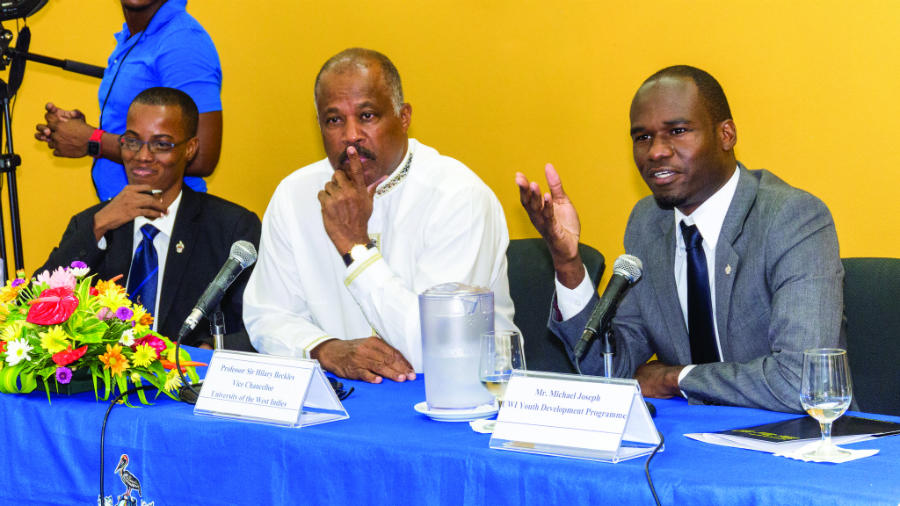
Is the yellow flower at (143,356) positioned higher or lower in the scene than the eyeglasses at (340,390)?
higher

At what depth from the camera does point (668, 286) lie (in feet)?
8.24

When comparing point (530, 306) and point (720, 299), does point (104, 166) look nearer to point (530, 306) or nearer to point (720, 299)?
point (530, 306)

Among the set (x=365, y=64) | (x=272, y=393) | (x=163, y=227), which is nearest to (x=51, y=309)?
(x=272, y=393)

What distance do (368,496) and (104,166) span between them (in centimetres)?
269

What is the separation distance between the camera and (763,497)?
1.33 meters

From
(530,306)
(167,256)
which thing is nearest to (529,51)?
(530,306)

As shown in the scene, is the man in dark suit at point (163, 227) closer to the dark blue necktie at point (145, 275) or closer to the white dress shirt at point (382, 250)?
the dark blue necktie at point (145, 275)

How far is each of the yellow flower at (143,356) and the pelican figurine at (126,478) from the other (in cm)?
23

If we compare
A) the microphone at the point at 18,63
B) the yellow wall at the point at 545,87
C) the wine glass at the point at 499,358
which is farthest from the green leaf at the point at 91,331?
the yellow wall at the point at 545,87

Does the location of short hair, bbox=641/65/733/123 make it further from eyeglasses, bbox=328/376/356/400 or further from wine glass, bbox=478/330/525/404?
eyeglasses, bbox=328/376/356/400

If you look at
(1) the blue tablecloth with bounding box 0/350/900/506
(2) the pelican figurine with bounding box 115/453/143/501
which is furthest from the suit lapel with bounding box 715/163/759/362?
(2) the pelican figurine with bounding box 115/453/143/501

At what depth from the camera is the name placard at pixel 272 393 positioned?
1850mm

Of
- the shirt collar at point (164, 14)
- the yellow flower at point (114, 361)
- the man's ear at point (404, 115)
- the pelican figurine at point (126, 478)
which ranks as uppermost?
the shirt collar at point (164, 14)

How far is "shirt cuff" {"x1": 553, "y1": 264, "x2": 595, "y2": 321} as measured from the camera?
2.45 m
